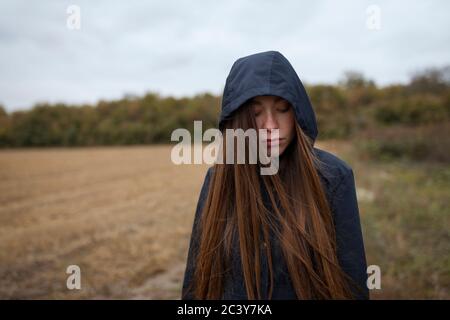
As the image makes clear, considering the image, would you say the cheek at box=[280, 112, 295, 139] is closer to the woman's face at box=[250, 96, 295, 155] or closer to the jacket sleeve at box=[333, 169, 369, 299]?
the woman's face at box=[250, 96, 295, 155]

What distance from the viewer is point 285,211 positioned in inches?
56.1

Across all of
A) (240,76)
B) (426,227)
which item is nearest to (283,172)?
(240,76)

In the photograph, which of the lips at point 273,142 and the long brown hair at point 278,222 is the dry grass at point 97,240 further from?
the lips at point 273,142

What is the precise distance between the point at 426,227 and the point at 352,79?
43.9 m

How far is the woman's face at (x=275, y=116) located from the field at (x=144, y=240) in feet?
8.36

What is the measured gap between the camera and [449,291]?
10.7 feet

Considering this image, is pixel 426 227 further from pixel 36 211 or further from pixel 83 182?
pixel 83 182

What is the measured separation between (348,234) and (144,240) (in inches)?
201

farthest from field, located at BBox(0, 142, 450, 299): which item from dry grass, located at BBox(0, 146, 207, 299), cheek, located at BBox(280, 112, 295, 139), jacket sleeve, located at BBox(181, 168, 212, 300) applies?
cheek, located at BBox(280, 112, 295, 139)

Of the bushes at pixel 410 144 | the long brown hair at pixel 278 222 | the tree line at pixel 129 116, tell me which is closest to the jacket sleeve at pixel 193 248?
the long brown hair at pixel 278 222

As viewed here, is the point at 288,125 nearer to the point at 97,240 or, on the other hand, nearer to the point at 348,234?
the point at 348,234

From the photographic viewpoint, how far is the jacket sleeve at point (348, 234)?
4.59 ft

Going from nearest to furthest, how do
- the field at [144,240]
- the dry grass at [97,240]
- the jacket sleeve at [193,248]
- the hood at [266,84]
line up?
1. the hood at [266,84]
2. the jacket sleeve at [193,248]
3. the field at [144,240]
4. the dry grass at [97,240]

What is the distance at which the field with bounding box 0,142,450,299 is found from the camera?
3.90 meters
